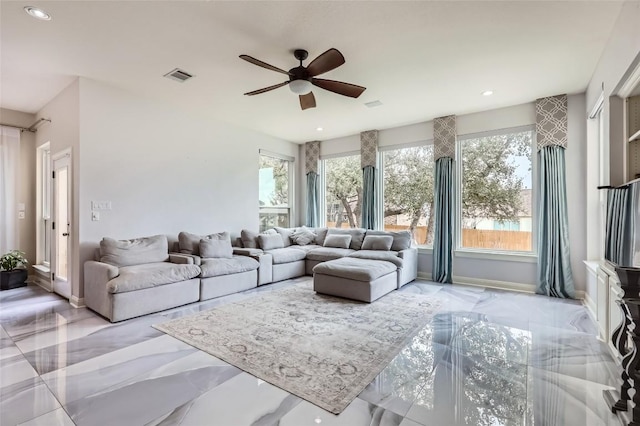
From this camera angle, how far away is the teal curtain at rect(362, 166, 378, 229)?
6395mm

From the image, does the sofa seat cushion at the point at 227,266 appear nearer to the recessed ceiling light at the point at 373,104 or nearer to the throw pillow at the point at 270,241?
the throw pillow at the point at 270,241

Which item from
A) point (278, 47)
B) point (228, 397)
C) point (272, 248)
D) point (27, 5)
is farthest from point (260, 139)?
point (228, 397)

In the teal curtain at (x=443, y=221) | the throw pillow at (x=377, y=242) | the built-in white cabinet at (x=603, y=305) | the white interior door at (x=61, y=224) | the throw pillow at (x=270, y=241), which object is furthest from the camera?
the throw pillow at (x=270, y=241)

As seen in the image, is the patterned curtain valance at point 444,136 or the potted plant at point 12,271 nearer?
the potted plant at point 12,271

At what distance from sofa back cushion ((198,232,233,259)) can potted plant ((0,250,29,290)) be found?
295cm

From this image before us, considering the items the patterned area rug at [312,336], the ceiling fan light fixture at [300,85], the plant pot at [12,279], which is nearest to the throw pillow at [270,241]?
the patterned area rug at [312,336]

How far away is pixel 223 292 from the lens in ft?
14.9

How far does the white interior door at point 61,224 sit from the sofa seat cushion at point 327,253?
3.77m

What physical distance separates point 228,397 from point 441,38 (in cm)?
360

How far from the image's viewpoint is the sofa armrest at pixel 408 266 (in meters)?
5.05

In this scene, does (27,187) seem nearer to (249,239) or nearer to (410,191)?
(249,239)

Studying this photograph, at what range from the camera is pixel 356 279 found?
166 inches

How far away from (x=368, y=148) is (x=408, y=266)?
103 inches

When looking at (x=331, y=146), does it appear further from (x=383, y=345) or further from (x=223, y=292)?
(x=383, y=345)
